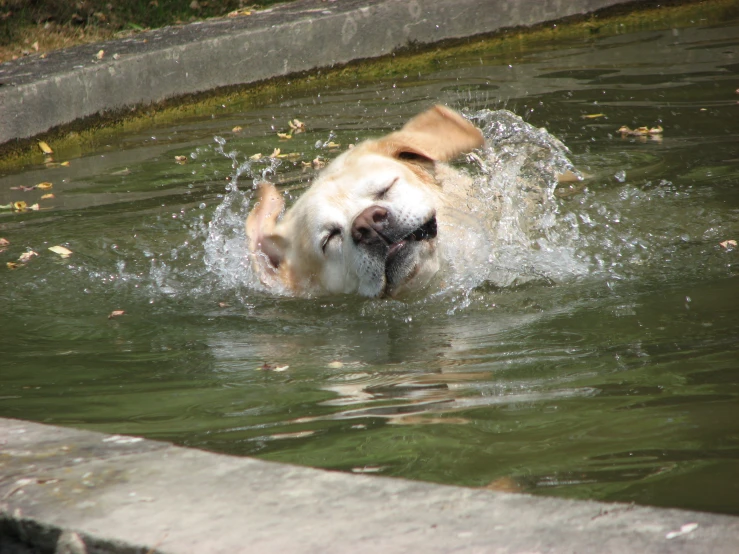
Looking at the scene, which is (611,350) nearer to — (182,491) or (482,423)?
(482,423)

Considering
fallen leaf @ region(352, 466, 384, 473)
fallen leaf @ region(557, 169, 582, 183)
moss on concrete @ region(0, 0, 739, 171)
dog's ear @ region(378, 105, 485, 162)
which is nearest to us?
fallen leaf @ region(352, 466, 384, 473)

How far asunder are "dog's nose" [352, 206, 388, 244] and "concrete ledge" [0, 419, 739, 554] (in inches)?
86.2

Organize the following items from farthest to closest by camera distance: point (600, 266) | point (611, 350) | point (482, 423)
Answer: point (600, 266)
point (611, 350)
point (482, 423)

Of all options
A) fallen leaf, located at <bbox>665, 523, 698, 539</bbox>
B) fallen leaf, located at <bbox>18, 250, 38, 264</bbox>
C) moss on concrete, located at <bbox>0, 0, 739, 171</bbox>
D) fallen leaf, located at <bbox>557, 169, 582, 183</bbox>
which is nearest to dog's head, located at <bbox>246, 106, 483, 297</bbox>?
fallen leaf, located at <bbox>557, 169, 582, 183</bbox>

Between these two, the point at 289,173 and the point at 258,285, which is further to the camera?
the point at 289,173

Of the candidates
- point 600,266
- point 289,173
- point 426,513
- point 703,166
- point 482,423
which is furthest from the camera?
point 289,173

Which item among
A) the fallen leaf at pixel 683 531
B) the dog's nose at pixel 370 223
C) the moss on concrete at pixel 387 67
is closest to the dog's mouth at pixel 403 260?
the dog's nose at pixel 370 223

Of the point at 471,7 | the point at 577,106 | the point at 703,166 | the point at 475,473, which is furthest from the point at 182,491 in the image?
the point at 471,7

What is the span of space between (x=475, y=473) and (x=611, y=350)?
3.84ft

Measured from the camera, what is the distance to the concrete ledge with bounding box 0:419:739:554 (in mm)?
1927

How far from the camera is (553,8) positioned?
33.5 ft

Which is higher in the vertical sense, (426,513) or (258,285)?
(426,513)

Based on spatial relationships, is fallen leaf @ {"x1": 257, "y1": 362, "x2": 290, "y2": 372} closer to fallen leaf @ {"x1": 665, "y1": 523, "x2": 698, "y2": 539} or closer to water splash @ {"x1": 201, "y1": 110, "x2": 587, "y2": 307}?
water splash @ {"x1": 201, "y1": 110, "x2": 587, "y2": 307}

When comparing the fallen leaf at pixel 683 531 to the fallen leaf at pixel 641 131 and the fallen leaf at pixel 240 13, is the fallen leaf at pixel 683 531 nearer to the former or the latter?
the fallen leaf at pixel 641 131
